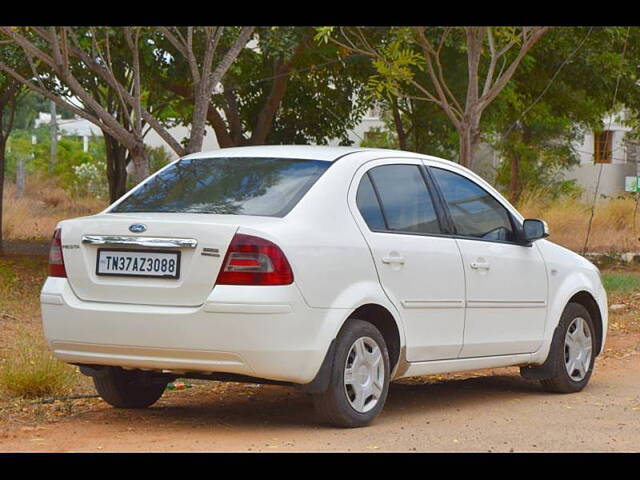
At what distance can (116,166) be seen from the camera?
26141 mm

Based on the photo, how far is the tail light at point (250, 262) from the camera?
685 centimetres

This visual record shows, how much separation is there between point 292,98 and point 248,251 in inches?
743

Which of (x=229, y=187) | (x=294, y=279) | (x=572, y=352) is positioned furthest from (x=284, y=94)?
(x=294, y=279)

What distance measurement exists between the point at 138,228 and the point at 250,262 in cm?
68

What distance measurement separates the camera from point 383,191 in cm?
796

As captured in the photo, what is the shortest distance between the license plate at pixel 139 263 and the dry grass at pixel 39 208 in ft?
74.2

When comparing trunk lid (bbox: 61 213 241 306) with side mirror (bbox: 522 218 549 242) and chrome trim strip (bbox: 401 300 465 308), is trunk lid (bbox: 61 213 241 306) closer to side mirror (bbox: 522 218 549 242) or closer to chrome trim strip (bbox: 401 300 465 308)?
chrome trim strip (bbox: 401 300 465 308)

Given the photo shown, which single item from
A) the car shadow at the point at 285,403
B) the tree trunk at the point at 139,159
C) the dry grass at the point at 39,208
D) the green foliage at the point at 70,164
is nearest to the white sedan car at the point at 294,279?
the car shadow at the point at 285,403

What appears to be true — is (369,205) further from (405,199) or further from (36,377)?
(36,377)

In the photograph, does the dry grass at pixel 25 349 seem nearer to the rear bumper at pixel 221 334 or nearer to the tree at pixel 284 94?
the rear bumper at pixel 221 334

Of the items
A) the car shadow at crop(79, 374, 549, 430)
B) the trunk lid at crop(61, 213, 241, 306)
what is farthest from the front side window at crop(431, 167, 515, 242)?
the trunk lid at crop(61, 213, 241, 306)

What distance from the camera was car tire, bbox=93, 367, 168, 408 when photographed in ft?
26.3

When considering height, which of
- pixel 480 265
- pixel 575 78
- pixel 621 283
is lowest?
pixel 621 283

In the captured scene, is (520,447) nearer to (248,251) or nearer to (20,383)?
(248,251)
